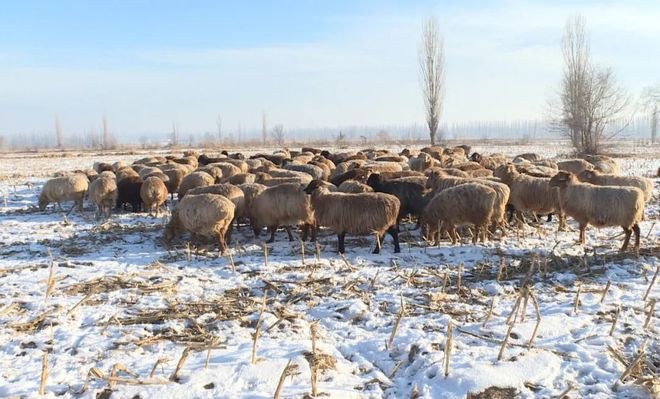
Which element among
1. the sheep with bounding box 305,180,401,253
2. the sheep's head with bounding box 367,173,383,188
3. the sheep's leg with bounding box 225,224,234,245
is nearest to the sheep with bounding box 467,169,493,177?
the sheep's head with bounding box 367,173,383,188

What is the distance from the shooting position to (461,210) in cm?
983

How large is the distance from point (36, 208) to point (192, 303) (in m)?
11.9

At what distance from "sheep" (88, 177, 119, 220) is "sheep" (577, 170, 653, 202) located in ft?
43.1

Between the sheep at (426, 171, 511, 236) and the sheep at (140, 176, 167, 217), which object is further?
the sheep at (140, 176, 167, 217)

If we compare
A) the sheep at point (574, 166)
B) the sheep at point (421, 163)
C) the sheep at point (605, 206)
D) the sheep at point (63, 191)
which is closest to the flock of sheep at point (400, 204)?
the sheep at point (605, 206)

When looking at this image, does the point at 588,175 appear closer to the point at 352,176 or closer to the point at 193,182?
the point at 352,176

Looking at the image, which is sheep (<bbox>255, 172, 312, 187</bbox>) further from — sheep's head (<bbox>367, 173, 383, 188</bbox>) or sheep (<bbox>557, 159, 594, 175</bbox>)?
sheep (<bbox>557, 159, 594, 175</bbox>)

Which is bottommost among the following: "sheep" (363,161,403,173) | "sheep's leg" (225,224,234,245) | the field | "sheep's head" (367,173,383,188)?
the field

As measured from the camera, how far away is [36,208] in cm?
1552

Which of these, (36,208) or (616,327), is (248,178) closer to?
(36,208)

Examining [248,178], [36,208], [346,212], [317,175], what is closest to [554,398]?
[346,212]

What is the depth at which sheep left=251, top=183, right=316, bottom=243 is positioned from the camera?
33.9 feet

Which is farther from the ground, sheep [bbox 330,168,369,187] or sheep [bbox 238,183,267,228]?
sheep [bbox 330,168,369,187]

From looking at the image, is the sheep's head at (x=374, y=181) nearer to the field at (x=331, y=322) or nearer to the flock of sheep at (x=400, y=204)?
the flock of sheep at (x=400, y=204)
